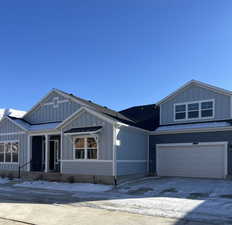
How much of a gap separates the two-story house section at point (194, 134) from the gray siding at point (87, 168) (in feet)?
15.9

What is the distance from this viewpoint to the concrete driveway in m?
7.93

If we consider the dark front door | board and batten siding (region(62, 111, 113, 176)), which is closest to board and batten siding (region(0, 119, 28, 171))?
the dark front door

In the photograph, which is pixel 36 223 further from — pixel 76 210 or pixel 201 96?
pixel 201 96

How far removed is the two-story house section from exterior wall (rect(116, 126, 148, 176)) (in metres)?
0.85

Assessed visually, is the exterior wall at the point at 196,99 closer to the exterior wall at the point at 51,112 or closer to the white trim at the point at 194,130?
the white trim at the point at 194,130

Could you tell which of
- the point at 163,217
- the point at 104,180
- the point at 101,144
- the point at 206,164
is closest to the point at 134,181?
the point at 104,180

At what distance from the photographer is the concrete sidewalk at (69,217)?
761cm

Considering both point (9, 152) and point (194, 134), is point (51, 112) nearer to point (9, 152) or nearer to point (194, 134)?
point (9, 152)

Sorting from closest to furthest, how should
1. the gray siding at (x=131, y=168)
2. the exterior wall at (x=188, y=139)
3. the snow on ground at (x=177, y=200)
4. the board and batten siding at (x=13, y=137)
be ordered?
1. the snow on ground at (x=177, y=200)
2. the gray siding at (x=131, y=168)
3. the exterior wall at (x=188, y=139)
4. the board and batten siding at (x=13, y=137)

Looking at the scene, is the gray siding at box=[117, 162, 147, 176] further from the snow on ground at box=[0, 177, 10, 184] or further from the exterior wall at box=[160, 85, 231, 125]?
the snow on ground at box=[0, 177, 10, 184]

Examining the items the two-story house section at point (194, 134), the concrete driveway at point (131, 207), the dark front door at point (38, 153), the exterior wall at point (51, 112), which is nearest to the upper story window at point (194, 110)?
the two-story house section at point (194, 134)

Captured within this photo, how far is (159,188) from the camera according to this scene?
45.6ft

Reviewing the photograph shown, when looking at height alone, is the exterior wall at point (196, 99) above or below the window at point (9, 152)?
above

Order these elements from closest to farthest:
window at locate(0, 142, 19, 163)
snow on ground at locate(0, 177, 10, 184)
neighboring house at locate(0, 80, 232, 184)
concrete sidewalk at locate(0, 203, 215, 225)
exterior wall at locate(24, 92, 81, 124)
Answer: concrete sidewalk at locate(0, 203, 215, 225), neighboring house at locate(0, 80, 232, 184), snow on ground at locate(0, 177, 10, 184), exterior wall at locate(24, 92, 81, 124), window at locate(0, 142, 19, 163)
